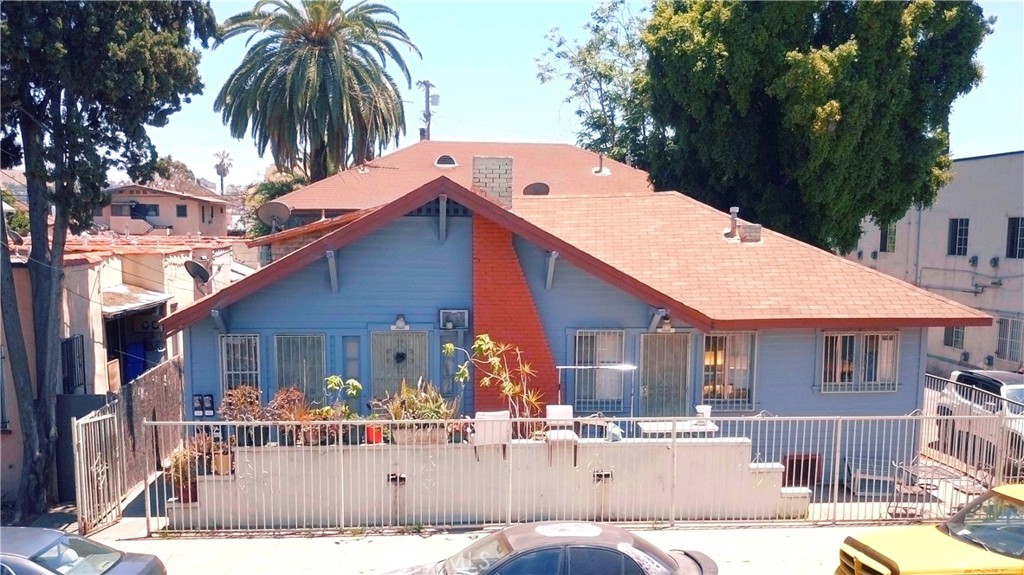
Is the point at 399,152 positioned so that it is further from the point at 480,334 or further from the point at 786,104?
the point at 480,334

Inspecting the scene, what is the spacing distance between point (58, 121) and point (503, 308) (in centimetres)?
724

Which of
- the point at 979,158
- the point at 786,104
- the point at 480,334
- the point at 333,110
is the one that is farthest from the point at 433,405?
the point at 979,158

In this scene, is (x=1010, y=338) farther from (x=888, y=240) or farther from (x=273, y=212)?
(x=273, y=212)

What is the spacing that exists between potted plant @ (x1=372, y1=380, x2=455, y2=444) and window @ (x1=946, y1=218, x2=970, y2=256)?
21.6m

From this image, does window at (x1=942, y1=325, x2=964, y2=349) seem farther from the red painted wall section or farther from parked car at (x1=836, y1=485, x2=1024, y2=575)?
parked car at (x1=836, y1=485, x2=1024, y2=575)

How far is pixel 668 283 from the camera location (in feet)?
42.4

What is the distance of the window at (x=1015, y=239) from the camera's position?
74.4 feet

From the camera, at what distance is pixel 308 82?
70.5 feet

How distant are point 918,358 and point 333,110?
16496 millimetres

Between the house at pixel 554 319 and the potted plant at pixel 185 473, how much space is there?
223cm

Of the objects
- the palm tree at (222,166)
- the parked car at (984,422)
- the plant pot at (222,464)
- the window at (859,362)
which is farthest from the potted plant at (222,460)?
the palm tree at (222,166)

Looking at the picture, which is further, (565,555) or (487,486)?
(487,486)

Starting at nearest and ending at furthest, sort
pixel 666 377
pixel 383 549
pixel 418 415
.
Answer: pixel 383 549 → pixel 418 415 → pixel 666 377

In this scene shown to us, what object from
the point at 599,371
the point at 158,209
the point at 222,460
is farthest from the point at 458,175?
the point at 158,209
